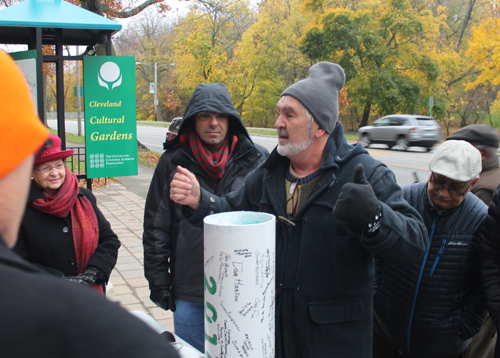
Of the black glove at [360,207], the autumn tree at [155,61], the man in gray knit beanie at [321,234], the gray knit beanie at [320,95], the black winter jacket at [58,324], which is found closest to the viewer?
the black winter jacket at [58,324]

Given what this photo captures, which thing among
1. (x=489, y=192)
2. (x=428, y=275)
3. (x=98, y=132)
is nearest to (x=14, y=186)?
(x=428, y=275)

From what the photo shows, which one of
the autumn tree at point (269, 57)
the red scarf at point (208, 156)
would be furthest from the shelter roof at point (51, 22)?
the autumn tree at point (269, 57)

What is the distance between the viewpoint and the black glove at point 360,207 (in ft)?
5.45

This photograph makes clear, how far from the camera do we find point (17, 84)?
2.22ft

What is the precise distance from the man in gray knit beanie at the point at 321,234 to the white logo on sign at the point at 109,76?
5058mm

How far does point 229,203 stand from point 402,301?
114cm

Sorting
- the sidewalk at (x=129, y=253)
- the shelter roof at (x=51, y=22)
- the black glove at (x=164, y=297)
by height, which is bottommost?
the sidewalk at (x=129, y=253)

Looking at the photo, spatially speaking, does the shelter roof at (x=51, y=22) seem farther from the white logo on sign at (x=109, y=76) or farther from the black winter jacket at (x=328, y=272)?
the black winter jacket at (x=328, y=272)

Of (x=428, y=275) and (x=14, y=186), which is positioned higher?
(x=14, y=186)

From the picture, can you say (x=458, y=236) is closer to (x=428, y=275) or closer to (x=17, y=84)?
(x=428, y=275)

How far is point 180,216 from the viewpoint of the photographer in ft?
8.87

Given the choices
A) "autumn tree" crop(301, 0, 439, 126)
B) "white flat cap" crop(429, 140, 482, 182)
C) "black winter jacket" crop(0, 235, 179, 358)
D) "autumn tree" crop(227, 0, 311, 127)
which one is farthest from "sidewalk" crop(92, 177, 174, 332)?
"autumn tree" crop(227, 0, 311, 127)

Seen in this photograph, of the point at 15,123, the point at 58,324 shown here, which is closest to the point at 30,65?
the point at 15,123

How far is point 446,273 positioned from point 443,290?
94 mm
